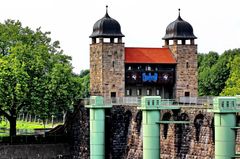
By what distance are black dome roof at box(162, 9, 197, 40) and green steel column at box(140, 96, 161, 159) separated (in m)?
20.8

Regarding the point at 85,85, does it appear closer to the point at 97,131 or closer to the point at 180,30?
the point at 180,30

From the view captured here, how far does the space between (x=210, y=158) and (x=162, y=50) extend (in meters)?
23.6

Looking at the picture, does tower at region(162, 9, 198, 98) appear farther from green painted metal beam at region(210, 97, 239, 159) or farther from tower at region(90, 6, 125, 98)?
green painted metal beam at region(210, 97, 239, 159)

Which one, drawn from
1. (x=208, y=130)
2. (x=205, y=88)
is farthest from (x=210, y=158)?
(x=205, y=88)

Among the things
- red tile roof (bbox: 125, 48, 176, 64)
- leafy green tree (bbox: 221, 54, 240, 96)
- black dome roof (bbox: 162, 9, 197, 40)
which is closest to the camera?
red tile roof (bbox: 125, 48, 176, 64)

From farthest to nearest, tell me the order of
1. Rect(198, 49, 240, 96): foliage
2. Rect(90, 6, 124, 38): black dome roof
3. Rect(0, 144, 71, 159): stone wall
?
Rect(198, 49, 240, 96): foliage → Rect(90, 6, 124, 38): black dome roof → Rect(0, 144, 71, 159): stone wall

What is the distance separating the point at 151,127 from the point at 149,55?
2030cm

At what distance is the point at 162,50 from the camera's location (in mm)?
60781

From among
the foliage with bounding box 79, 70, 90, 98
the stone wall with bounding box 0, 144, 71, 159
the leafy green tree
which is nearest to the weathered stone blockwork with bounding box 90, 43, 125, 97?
the foliage with bounding box 79, 70, 90, 98

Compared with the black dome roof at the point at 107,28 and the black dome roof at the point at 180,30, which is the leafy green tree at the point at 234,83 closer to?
the black dome roof at the point at 180,30

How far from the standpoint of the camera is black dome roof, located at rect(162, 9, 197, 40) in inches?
2363

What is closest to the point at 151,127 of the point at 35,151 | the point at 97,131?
the point at 97,131

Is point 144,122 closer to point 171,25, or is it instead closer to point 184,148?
point 184,148

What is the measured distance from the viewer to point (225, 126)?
33156mm
